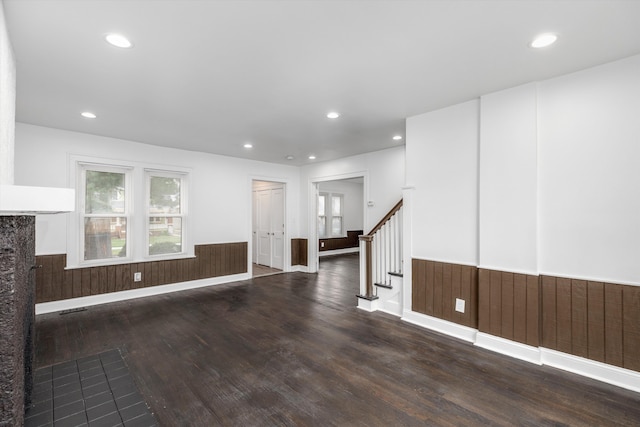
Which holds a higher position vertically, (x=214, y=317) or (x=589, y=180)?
(x=589, y=180)

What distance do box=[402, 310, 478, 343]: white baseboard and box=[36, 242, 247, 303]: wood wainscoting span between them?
364cm

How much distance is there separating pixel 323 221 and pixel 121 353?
7.41 metres

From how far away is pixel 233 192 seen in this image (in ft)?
19.3

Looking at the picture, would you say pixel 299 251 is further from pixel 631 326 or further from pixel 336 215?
pixel 631 326

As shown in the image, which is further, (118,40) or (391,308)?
(391,308)

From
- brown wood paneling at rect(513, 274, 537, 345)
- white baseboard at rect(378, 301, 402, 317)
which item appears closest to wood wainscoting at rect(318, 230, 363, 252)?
white baseboard at rect(378, 301, 402, 317)

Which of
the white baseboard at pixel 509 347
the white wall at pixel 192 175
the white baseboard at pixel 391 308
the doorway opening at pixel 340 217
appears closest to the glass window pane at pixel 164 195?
the white wall at pixel 192 175

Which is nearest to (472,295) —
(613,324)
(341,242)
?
(613,324)

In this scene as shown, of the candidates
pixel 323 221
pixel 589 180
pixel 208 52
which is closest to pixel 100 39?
pixel 208 52

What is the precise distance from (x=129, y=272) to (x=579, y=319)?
576 centimetres

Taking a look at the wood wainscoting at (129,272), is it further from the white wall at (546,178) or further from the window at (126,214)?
the white wall at (546,178)

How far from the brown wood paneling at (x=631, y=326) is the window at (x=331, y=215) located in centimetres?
783

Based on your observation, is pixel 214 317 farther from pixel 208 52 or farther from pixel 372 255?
pixel 208 52

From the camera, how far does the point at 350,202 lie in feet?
34.9
